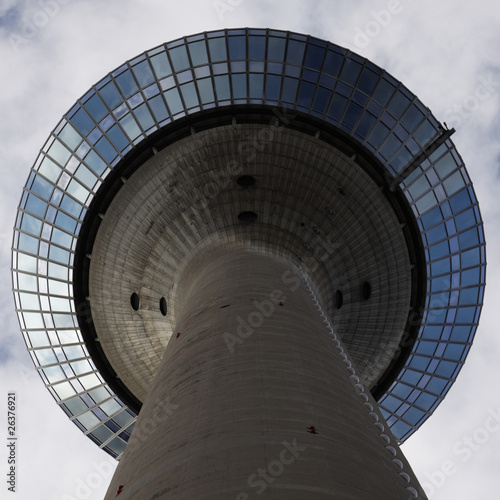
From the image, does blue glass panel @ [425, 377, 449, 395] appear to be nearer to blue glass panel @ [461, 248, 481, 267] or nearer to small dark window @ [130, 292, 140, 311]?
blue glass panel @ [461, 248, 481, 267]

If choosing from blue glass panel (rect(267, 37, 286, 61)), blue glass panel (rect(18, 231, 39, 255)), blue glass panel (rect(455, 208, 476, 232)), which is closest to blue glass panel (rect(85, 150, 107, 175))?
blue glass panel (rect(18, 231, 39, 255))

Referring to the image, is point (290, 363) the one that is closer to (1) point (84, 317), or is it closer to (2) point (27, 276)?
(1) point (84, 317)

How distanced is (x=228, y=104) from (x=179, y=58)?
325cm

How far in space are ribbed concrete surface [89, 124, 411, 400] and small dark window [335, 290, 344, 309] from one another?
0.85ft

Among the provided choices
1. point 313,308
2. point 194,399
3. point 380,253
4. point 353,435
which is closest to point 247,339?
point 194,399

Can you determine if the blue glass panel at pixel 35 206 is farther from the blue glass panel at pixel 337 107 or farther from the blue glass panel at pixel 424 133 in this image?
the blue glass panel at pixel 424 133

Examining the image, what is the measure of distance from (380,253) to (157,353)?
12.2 m

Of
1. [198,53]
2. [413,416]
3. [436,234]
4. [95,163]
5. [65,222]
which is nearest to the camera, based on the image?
[198,53]

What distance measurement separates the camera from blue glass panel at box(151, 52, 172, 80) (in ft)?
82.2

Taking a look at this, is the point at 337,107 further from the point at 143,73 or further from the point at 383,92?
the point at 143,73

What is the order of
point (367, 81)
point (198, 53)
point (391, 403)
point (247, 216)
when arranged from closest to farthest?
point (247, 216) < point (198, 53) < point (367, 81) < point (391, 403)

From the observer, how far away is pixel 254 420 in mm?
8508

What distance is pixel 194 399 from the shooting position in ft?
32.2

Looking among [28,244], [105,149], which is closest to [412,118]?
[105,149]
